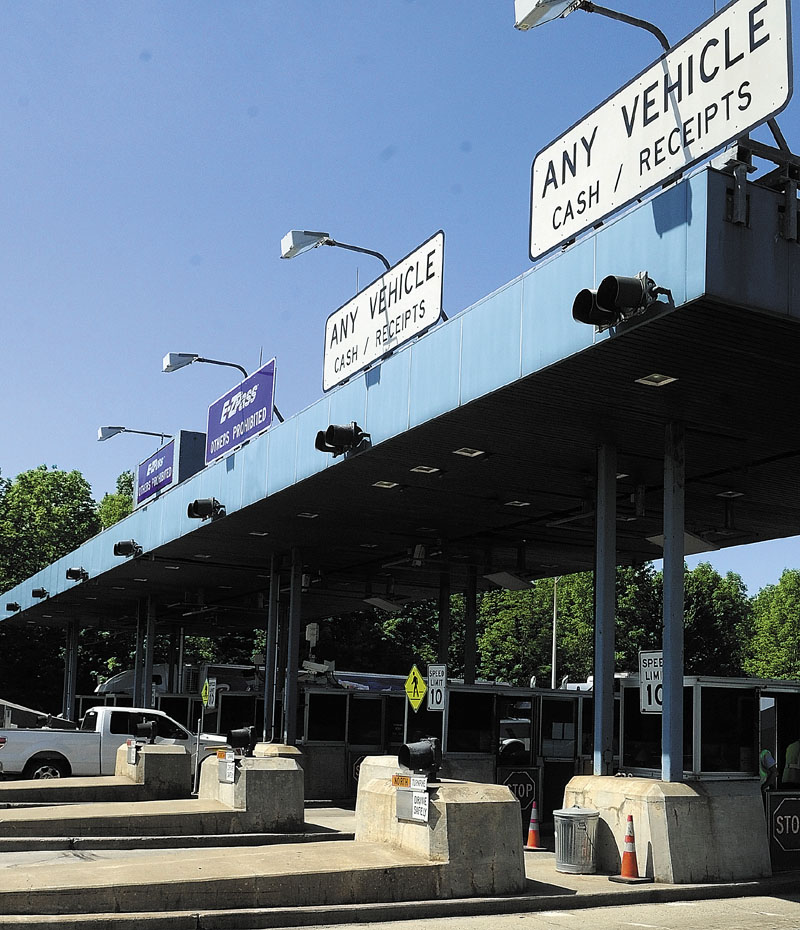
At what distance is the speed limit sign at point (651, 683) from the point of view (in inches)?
576

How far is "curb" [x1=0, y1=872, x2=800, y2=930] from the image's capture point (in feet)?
32.4

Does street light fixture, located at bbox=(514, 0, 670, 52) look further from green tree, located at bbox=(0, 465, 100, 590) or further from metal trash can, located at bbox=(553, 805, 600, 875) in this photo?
green tree, located at bbox=(0, 465, 100, 590)

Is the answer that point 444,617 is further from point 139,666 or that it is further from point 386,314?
point 139,666

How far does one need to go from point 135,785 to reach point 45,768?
6412mm

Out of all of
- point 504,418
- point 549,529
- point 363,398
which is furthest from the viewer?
point 549,529

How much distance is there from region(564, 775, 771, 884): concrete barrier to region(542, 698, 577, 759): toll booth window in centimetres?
688

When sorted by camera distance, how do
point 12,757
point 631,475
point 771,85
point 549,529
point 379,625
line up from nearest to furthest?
point 771,85, point 631,475, point 549,529, point 12,757, point 379,625

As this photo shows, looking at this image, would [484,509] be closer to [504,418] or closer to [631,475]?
[631,475]

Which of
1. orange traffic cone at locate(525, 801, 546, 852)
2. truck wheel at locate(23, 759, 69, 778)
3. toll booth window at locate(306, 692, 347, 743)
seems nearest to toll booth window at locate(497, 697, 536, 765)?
orange traffic cone at locate(525, 801, 546, 852)

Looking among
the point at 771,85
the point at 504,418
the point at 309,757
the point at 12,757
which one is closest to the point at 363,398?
the point at 504,418

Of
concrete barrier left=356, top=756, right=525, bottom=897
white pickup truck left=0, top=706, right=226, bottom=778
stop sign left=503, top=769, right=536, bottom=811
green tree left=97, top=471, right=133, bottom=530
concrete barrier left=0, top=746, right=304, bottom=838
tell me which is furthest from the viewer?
green tree left=97, top=471, right=133, bottom=530

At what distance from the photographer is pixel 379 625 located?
238 feet

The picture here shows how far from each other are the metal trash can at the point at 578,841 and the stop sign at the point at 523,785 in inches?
224

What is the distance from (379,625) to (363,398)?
184 ft
